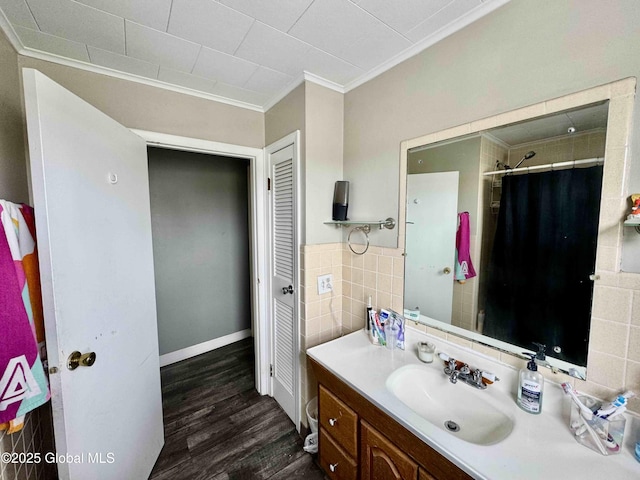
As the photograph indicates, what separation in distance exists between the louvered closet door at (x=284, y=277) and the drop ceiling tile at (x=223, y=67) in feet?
1.57

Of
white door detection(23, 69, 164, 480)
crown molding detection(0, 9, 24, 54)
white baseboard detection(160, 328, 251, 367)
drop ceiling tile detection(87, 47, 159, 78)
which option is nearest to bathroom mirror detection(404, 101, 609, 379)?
white door detection(23, 69, 164, 480)

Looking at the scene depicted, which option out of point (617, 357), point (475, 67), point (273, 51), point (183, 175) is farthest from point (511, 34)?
point (183, 175)

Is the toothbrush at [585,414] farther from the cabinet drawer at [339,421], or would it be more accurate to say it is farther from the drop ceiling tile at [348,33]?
the drop ceiling tile at [348,33]

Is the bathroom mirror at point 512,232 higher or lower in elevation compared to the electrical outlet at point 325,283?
higher

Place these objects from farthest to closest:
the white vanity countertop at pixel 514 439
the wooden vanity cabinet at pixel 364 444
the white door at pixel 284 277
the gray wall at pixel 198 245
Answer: the gray wall at pixel 198 245 → the white door at pixel 284 277 → the wooden vanity cabinet at pixel 364 444 → the white vanity countertop at pixel 514 439

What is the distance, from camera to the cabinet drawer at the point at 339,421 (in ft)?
3.63

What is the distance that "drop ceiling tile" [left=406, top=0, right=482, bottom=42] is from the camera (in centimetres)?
99

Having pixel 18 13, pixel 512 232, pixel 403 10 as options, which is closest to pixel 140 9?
pixel 18 13

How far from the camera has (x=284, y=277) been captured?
1.82 m

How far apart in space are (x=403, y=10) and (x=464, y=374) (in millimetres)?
1524

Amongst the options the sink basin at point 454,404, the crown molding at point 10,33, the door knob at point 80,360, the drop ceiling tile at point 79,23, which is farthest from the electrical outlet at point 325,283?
the crown molding at point 10,33

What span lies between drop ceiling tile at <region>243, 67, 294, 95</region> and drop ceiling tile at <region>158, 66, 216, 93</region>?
9.2 inches

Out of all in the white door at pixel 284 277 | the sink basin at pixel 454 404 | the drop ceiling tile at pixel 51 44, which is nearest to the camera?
the sink basin at pixel 454 404

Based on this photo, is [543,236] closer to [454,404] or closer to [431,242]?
[431,242]
